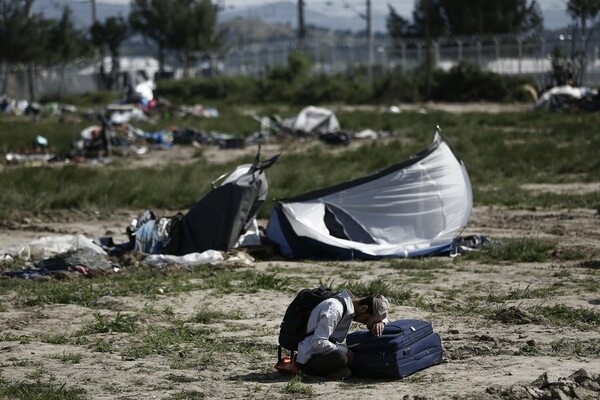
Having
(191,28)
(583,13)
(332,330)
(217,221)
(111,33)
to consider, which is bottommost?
(217,221)

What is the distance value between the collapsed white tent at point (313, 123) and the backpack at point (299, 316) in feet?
78.1

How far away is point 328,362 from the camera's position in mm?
9078

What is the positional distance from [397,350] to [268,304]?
348 cm

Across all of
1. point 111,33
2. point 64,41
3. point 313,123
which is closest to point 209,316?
point 313,123

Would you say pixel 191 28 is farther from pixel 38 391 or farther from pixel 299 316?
pixel 38 391

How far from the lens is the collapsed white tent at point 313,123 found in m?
33.1

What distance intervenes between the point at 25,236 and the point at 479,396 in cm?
1035

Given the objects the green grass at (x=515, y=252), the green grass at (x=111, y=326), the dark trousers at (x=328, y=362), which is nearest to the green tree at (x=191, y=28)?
the green grass at (x=515, y=252)

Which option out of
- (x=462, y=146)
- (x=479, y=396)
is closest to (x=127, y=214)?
(x=462, y=146)

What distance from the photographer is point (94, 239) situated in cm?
1667

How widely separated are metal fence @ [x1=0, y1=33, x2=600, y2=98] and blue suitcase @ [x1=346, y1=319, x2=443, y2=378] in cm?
3650

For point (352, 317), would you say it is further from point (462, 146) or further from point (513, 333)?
point (462, 146)

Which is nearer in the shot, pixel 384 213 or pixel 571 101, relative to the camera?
A: pixel 384 213

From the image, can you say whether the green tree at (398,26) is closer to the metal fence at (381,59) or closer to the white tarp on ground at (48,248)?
the metal fence at (381,59)
